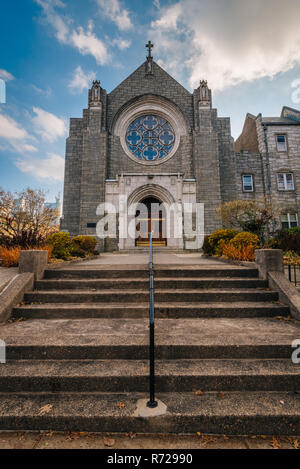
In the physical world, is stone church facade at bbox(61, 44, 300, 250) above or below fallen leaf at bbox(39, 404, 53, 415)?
above

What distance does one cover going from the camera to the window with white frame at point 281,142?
797 inches

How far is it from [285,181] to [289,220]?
361cm

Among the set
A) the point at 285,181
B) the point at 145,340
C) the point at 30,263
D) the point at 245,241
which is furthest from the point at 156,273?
the point at 285,181

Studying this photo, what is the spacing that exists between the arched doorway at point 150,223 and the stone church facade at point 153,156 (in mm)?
440

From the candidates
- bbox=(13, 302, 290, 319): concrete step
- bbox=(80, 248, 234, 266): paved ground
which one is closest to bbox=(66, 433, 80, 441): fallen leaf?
bbox=(13, 302, 290, 319): concrete step

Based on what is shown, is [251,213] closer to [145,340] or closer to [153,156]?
[153,156]

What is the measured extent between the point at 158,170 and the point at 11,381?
678 inches

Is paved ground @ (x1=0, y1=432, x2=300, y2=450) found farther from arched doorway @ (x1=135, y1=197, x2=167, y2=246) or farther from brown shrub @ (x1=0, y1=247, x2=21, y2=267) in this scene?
arched doorway @ (x1=135, y1=197, x2=167, y2=246)

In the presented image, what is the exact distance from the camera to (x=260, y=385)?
2547 millimetres

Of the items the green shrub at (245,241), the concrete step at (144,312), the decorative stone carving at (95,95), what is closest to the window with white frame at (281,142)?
the decorative stone carving at (95,95)

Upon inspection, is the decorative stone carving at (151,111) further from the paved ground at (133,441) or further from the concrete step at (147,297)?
the paved ground at (133,441)

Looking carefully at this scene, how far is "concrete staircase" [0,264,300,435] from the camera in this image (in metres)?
2.13

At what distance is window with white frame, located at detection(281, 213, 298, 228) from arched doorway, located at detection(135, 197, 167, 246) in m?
11.1

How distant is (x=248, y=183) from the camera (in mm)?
19672
